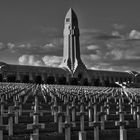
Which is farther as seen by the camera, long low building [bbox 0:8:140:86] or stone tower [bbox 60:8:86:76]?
stone tower [bbox 60:8:86:76]

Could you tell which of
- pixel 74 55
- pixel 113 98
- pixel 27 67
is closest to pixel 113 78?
pixel 74 55

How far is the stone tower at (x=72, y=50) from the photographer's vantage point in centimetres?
18100

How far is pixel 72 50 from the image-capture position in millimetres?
185125

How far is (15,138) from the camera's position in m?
7.70

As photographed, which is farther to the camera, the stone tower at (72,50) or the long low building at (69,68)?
the stone tower at (72,50)

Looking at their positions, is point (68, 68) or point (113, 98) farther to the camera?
point (68, 68)

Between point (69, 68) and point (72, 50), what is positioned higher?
point (72, 50)

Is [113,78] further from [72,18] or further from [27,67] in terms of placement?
[27,67]

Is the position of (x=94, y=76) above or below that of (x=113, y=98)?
above

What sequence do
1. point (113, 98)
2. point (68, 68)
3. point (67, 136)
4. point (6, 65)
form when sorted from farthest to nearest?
point (68, 68), point (6, 65), point (113, 98), point (67, 136)

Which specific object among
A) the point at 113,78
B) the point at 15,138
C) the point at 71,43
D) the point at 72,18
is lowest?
the point at 15,138

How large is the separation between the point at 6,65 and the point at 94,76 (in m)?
56.7

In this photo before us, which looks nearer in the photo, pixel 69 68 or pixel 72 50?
pixel 69 68

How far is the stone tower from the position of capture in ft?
594
